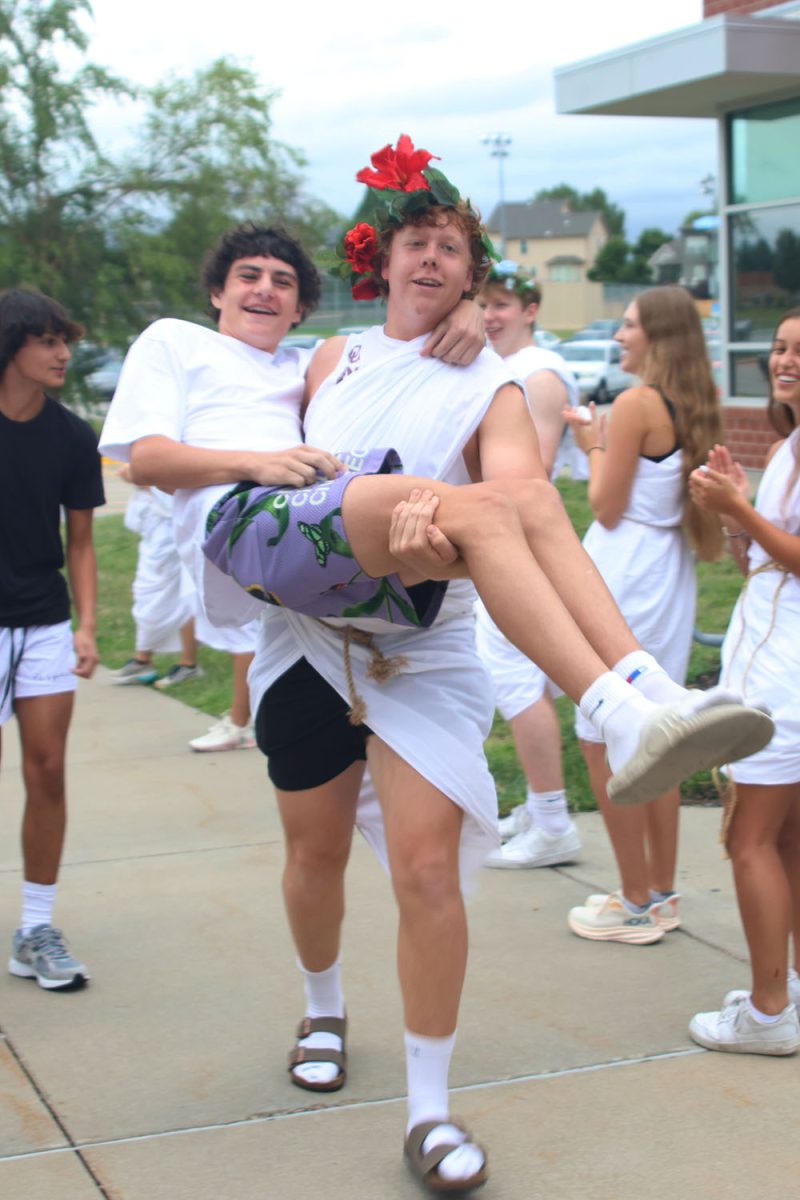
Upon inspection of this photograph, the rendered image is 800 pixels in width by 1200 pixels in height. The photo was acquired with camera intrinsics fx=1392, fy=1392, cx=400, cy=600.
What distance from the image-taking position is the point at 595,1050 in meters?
3.65

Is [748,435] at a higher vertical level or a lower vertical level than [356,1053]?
higher

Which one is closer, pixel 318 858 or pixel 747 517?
pixel 318 858

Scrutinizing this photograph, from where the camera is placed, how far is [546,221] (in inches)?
5098

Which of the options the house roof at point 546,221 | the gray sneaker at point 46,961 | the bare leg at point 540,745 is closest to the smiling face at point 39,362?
the gray sneaker at point 46,961

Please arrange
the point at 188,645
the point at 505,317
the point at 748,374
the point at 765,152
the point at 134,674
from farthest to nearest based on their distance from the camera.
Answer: the point at 748,374
the point at 765,152
the point at 134,674
the point at 188,645
the point at 505,317

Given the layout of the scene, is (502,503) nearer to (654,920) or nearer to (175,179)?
(654,920)

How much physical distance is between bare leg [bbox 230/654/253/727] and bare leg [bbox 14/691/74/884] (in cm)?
269

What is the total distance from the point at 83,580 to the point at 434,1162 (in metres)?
2.28

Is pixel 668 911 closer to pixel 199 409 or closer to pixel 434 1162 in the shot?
pixel 434 1162

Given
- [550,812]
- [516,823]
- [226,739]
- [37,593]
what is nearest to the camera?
[37,593]

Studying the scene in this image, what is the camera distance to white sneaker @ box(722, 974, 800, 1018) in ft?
12.1

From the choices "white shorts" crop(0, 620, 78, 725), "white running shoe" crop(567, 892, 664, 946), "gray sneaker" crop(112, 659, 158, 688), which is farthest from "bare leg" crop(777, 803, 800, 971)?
"gray sneaker" crop(112, 659, 158, 688)

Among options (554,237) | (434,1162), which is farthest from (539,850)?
(554,237)

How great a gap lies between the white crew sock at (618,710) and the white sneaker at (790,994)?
1263 mm
